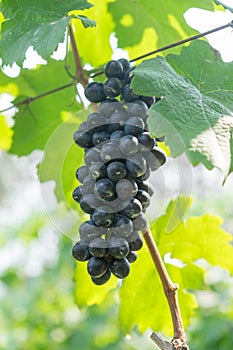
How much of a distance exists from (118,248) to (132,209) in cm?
7

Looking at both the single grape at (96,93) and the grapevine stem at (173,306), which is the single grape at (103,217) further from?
the single grape at (96,93)

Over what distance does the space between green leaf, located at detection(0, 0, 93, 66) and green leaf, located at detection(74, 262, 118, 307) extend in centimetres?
62

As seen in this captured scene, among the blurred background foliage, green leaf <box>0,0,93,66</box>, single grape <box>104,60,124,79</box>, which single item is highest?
green leaf <box>0,0,93,66</box>

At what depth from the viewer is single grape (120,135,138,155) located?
1007 mm

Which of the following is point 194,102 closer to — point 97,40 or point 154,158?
point 154,158

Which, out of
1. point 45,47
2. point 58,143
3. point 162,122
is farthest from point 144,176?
point 58,143

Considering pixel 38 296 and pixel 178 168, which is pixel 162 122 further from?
pixel 38 296

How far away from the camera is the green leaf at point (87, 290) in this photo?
59.0 inches

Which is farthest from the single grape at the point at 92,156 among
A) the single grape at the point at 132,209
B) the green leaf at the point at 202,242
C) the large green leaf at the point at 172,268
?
the green leaf at the point at 202,242

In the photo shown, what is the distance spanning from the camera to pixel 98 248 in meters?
1.00

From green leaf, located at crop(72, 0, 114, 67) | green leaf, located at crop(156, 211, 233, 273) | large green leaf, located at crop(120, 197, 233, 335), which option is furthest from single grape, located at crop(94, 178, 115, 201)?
green leaf, located at crop(72, 0, 114, 67)

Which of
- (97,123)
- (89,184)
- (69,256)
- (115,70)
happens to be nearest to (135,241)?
(89,184)

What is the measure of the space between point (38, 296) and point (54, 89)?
3.23 meters

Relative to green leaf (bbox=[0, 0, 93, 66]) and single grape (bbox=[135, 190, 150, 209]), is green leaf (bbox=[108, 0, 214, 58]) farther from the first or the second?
single grape (bbox=[135, 190, 150, 209])
